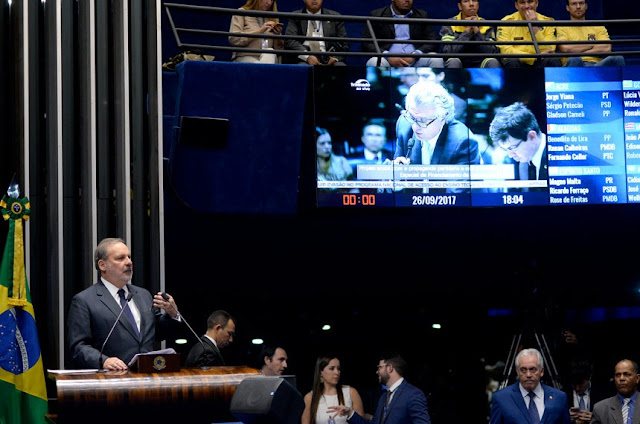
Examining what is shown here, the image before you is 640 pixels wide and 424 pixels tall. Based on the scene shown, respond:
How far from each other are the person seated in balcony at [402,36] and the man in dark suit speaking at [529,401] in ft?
10.4

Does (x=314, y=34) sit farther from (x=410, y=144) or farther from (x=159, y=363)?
(x=159, y=363)

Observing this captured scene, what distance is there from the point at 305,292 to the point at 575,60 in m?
3.70

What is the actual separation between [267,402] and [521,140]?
5738 millimetres

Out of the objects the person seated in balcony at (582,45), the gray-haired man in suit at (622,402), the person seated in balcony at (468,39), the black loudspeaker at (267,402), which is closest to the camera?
the black loudspeaker at (267,402)

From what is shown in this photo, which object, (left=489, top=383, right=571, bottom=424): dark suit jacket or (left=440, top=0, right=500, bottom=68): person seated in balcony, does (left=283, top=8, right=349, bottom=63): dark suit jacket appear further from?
(left=489, top=383, right=571, bottom=424): dark suit jacket

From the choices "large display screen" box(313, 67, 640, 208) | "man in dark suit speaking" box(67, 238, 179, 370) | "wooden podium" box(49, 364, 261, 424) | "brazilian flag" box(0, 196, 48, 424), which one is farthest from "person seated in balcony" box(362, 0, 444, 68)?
"wooden podium" box(49, 364, 261, 424)

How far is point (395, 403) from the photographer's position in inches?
302

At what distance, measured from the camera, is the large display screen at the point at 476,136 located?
8766 mm

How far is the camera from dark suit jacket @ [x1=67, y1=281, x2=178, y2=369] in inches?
211

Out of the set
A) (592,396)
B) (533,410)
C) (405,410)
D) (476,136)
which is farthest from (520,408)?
(476,136)

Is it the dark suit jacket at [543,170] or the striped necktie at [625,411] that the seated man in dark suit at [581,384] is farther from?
the dark suit jacket at [543,170]

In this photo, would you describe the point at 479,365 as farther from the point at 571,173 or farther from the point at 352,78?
the point at 352,78

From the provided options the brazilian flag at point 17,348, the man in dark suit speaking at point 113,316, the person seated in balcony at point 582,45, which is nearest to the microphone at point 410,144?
the person seated in balcony at point 582,45

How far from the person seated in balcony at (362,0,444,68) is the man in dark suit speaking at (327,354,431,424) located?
2881mm
